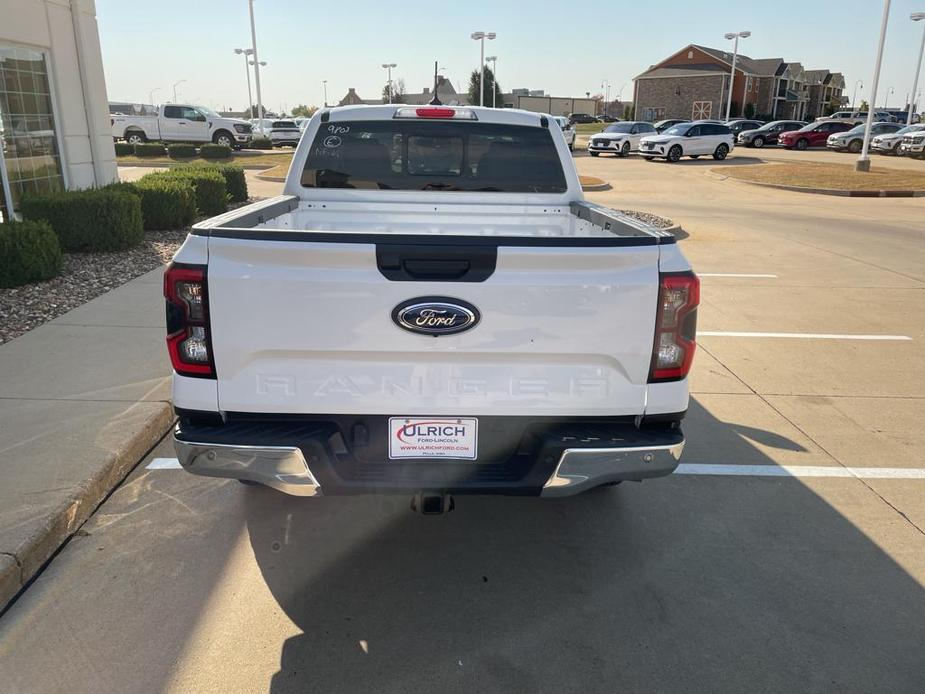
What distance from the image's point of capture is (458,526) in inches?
153

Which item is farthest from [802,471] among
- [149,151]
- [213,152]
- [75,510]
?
[149,151]

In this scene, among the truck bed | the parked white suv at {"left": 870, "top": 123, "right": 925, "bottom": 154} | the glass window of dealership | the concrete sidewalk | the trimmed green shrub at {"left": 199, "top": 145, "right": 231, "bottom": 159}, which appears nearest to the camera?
the concrete sidewalk

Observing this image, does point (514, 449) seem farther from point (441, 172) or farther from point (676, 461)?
point (441, 172)

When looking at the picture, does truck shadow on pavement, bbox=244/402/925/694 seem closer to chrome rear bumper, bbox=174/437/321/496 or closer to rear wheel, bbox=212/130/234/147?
chrome rear bumper, bbox=174/437/321/496

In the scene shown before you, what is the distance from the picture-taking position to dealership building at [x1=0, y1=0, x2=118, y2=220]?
10344 mm

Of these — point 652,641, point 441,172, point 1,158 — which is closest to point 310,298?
point 652,641

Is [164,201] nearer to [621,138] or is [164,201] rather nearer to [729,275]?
[729,275]

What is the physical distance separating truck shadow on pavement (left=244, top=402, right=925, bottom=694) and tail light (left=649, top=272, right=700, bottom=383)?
1086mm

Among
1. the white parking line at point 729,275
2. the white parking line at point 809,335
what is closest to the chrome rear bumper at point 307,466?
the white parking line at point 809,335

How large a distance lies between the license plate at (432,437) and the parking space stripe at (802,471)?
207 centimetres

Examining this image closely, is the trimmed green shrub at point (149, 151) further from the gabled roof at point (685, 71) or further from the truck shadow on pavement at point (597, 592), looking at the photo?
the gabled roof at point (685, 71)

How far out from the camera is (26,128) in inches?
424

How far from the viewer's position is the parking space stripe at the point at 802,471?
449 cm

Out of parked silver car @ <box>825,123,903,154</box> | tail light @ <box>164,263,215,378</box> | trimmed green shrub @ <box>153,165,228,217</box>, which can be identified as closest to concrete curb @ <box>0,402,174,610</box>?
tail light @ <box>164,263,215,378</box>
